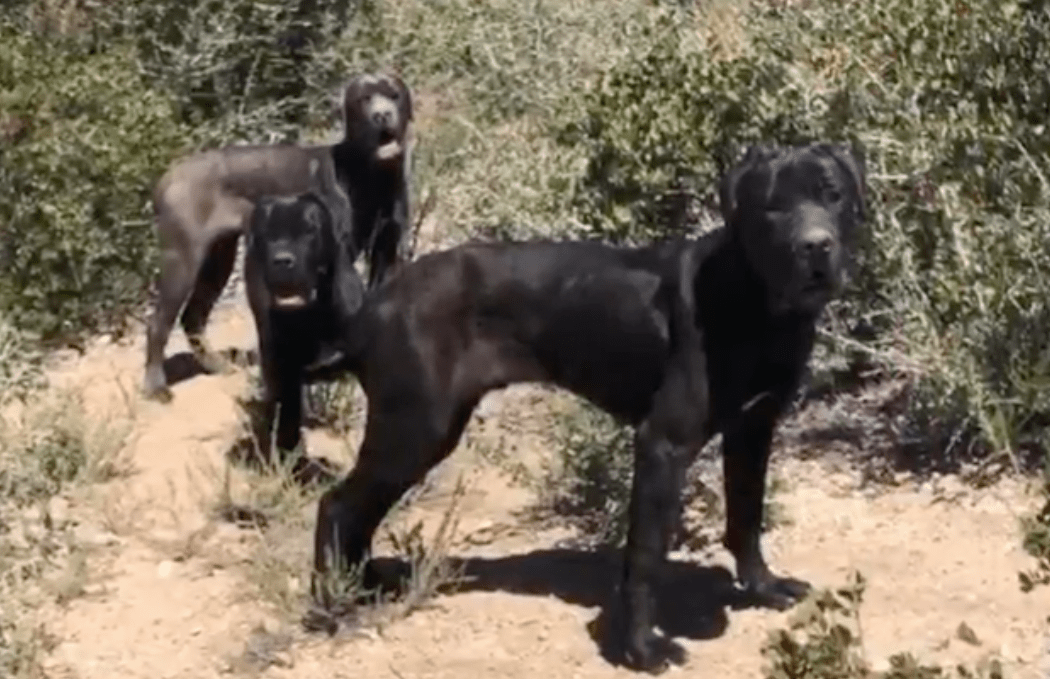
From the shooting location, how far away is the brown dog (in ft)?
30.8

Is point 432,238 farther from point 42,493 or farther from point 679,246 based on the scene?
point 679,246

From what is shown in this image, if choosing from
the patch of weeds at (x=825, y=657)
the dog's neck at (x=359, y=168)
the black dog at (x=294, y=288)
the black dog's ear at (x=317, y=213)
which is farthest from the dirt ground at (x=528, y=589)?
the dog's neck at (x=359, y=168)

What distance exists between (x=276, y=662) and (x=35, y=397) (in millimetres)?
2700

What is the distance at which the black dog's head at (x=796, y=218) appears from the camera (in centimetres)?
620

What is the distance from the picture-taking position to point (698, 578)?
7.25 metres

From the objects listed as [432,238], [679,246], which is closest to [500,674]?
[679,246]

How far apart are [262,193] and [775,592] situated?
3440mm

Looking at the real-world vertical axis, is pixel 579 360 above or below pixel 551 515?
above

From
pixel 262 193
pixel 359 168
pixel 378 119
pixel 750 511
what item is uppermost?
pixel 378 119

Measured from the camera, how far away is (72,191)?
10.2 metres

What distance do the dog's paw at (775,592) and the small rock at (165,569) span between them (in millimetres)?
Answer: 1898

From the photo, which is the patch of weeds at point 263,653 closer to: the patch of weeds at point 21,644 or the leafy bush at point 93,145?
the patch of weeds at point 21,644

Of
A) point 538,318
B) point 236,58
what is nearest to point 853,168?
point 538,318

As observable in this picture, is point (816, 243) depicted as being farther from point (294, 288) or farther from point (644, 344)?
point (294, 288)
